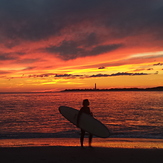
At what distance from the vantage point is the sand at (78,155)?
755 cm

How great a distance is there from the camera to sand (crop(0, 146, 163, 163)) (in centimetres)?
755

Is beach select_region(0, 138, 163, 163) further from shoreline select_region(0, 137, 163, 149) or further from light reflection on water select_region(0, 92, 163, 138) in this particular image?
light reflection on water select_region(0, 92, 163, 138)

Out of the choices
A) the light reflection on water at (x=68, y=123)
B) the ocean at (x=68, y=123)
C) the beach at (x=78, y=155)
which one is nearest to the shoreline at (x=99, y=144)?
the beach at (x=78, y=155)

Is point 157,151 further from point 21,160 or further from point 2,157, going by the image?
point 2,157

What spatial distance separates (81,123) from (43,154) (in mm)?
2221

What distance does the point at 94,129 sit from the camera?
927 centimetres

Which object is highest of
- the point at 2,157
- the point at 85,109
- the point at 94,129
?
the point at 85,109

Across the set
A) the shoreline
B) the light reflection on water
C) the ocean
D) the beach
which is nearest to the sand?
the beach

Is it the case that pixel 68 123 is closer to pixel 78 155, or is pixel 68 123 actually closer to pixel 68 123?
pixel 68 123

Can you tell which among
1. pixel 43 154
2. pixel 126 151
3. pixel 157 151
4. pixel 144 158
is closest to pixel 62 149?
pixel 43 154

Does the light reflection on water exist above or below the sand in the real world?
below

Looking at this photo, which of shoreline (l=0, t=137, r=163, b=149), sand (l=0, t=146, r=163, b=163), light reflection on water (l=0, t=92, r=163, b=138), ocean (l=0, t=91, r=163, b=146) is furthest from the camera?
light reflection on water (l=0, t=92, r=163, b=138)

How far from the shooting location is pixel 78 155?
8.14m

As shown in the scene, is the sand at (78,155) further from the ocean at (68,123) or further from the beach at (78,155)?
the ocean at (68,123)
